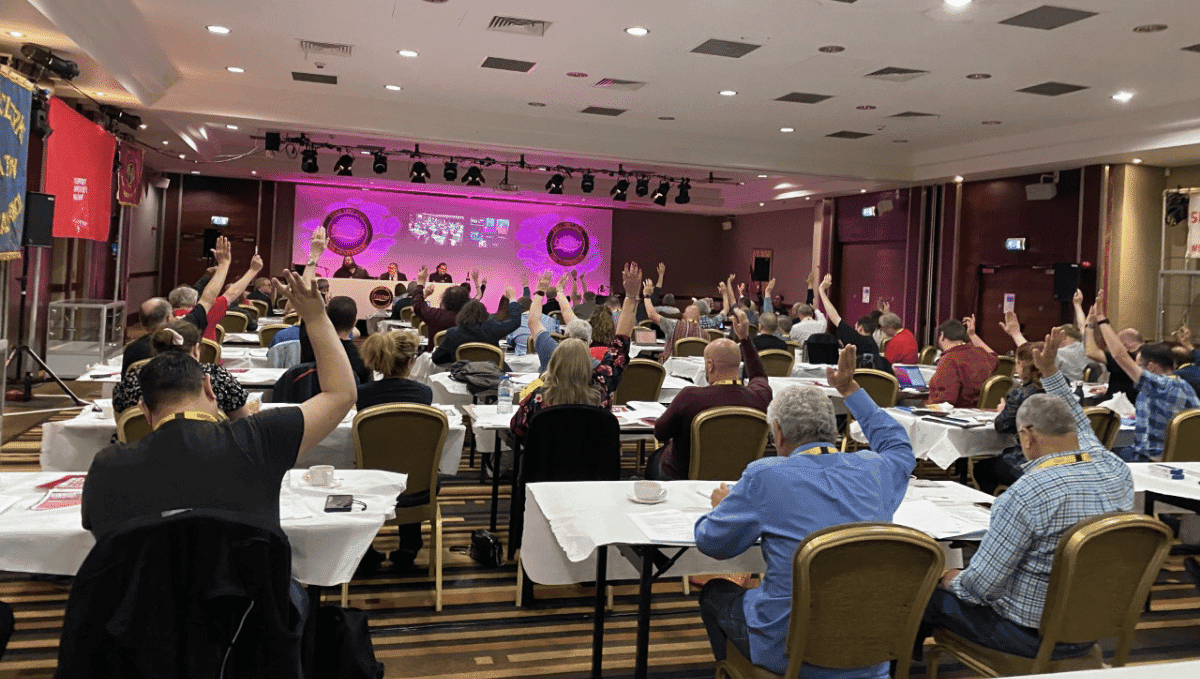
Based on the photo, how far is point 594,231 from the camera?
82.2ft

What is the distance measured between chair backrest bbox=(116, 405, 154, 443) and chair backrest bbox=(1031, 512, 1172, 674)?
12.2ft

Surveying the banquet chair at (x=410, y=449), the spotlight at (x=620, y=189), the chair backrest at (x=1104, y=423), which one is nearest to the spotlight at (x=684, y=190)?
the spotlight at (x=620, y=189)

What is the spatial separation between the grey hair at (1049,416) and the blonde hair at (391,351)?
3.06 metres

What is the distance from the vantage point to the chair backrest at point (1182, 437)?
17.6 feet

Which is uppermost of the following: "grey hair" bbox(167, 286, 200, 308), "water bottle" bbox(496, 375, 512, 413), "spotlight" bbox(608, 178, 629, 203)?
"spotlight" bbox(608, 178, 629, 203)

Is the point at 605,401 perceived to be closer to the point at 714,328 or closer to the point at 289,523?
the point at 289,523

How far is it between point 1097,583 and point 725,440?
7.24 ft

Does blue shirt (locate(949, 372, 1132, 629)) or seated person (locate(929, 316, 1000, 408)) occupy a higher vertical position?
seated person (locate(929, 316, 1000, 408))

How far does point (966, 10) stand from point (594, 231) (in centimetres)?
1770

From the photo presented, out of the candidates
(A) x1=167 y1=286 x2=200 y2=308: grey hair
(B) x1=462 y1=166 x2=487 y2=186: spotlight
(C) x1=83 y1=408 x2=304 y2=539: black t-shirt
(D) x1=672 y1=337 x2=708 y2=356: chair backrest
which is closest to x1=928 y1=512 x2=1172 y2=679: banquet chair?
(C) x1=83 y1=408 x2=304 y2=539: black t-shirt

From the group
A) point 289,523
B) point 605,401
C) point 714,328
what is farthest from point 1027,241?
point 289,523

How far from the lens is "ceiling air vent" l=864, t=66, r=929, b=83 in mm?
9852

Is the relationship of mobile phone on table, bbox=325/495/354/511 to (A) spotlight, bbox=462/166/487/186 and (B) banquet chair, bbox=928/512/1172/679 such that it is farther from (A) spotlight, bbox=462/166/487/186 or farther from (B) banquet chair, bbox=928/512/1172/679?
(A) spotlight, bbox=462/166/487/186

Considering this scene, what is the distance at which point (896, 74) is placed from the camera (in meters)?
10.1
